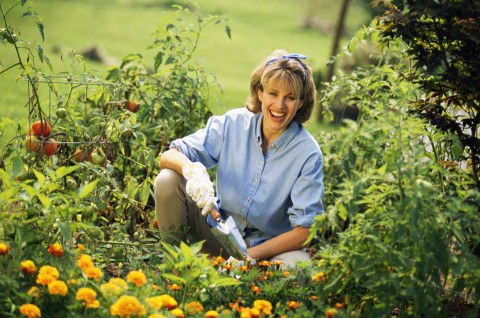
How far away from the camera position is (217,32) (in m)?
15.8

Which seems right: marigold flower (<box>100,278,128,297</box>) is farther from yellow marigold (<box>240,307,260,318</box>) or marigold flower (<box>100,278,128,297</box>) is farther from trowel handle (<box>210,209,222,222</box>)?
trowel handle (<box>210,209,222,222</box>)

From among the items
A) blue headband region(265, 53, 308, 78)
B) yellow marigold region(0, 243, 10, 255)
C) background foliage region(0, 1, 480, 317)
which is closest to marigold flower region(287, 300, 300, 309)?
background foliage region(0, 1, 480, 317)

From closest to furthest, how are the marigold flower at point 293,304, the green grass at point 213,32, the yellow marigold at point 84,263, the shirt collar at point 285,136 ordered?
the yellow marigold at point 84,263 → the marigold flower at point 293,304 → the shirt collar at point 285,136 → the green grass at point 213,32

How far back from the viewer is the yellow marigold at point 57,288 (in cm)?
206

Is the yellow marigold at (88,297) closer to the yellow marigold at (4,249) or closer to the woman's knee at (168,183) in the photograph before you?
the yellow marigold at (4,249)

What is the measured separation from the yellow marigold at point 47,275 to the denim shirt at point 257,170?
1.18 m

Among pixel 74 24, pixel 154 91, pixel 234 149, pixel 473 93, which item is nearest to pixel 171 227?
pixel 234 149

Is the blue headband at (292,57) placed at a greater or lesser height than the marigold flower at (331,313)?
greater

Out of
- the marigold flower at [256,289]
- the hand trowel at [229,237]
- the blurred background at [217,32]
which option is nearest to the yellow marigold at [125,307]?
the marigold flower at [256,289]

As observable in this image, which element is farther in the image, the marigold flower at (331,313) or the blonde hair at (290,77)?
the blonde hair at (290,77)

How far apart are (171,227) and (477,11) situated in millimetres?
1608

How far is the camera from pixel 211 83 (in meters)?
4.05

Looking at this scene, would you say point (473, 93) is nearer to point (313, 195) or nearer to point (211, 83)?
point (313, 195)

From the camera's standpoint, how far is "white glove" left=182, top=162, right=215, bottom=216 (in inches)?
119
